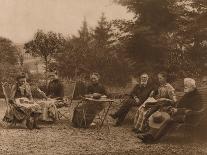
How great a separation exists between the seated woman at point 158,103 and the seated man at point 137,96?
506mm

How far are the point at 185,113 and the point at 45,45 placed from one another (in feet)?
26.9

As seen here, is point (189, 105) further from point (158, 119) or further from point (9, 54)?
point (9, 54)

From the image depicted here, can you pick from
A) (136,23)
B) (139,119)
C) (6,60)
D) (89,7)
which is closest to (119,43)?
(136,23)

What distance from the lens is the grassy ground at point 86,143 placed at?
5.10 metres

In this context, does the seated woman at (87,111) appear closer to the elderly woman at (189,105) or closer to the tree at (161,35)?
the elderly woman at (189,105)

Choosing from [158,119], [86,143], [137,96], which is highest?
[137,96]

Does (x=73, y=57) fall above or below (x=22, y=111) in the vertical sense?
above

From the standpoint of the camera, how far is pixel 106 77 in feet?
38.8

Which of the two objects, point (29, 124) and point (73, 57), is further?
point (73, 57)

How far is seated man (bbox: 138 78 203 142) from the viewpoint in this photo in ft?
18.8

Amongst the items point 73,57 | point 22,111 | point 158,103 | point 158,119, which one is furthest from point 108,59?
point 158,119

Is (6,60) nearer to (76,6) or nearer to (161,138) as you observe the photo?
(76,6)

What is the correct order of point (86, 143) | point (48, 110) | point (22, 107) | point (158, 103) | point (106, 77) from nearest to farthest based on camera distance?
point (86, 143) → point (158, 103) → point (22, 107) → point (48, 110) → point (106, 77)

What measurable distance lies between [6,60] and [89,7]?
5.20 metres
